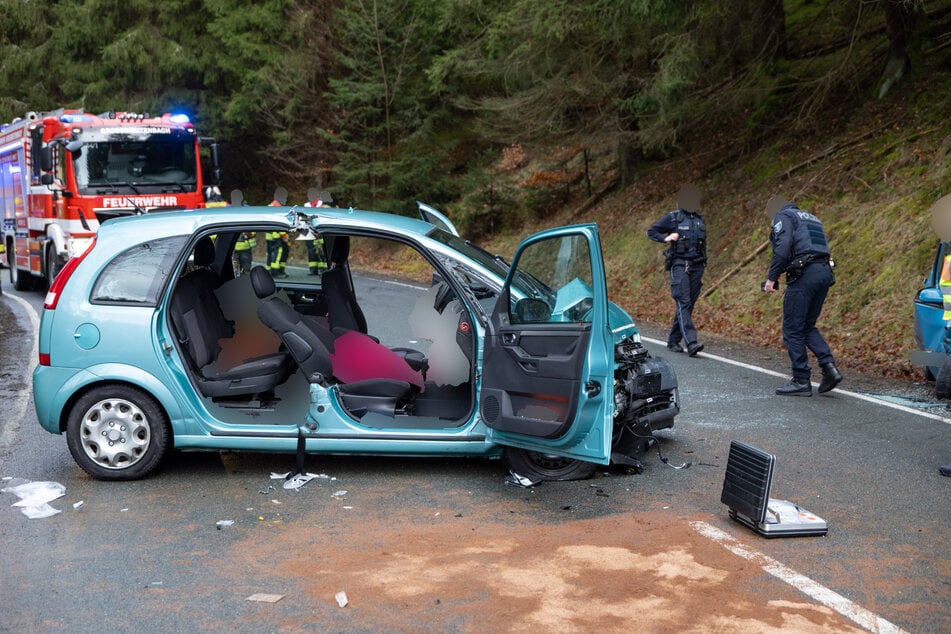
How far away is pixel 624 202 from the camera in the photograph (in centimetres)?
2248

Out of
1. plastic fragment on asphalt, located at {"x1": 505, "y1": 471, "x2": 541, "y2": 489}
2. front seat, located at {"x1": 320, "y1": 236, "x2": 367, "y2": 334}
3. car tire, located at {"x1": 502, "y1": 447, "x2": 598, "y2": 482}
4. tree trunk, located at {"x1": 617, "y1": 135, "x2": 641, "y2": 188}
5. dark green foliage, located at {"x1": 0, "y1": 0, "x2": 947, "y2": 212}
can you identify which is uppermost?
dark green foliage, located at {"x1": 0, "y1": 0, "x2": 947, "y2": 212}

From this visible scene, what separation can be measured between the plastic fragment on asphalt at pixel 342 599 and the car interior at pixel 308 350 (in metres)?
1.89

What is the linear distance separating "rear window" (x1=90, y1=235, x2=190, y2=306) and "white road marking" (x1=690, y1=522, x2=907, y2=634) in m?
3.64

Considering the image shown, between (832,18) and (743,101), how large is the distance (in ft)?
7.15

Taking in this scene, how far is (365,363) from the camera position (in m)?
7.10

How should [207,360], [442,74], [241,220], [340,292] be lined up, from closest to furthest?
[241,220], [207,360], [340,292], [442,74]

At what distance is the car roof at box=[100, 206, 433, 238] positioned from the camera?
21.3ft

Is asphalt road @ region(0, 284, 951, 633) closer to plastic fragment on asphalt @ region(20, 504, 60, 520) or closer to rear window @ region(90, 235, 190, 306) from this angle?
plastic fragment on asphalt @ region(20, 504, 60, 520)

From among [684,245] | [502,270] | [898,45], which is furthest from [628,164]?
[502,270]

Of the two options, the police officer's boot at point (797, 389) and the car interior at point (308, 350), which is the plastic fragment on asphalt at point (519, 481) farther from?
the police officer's boot at point (797, 389)

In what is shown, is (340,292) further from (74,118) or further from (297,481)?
(74,118)

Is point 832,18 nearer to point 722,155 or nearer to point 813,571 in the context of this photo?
point 722,155

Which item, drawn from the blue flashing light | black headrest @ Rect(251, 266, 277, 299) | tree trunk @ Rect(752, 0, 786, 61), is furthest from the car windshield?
tree trunk @ Rect(752, 0, 786, 61)

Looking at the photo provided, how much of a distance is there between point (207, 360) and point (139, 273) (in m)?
0.77
